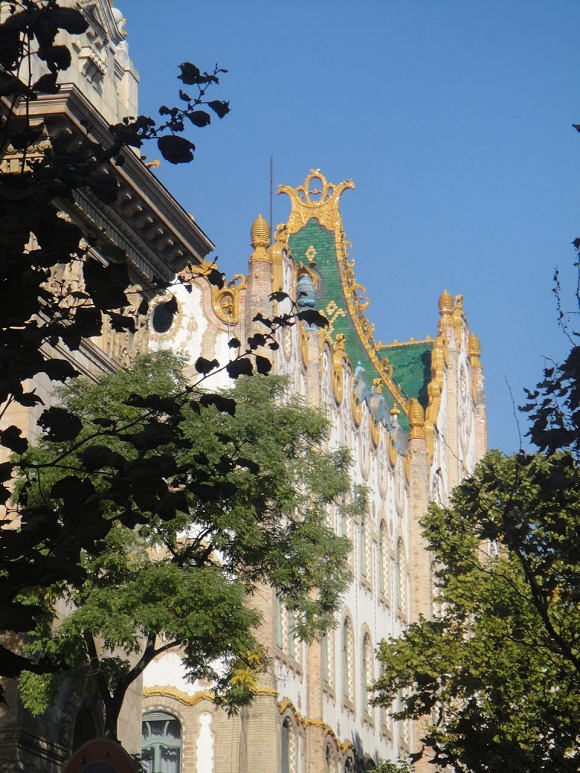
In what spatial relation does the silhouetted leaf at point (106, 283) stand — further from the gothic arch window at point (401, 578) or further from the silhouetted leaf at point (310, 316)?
the gothic arch window at point (401, 578)

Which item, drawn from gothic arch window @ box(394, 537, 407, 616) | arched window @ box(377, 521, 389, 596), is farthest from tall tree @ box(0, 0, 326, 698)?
gothic arch window @ box(394, 537, 407, 616)

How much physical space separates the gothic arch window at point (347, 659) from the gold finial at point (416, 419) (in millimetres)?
13649

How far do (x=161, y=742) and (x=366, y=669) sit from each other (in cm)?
1176

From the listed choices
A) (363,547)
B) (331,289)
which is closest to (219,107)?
(363,547)

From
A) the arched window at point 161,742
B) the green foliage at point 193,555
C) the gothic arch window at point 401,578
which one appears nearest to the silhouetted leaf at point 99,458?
the green foliage at point 193,555

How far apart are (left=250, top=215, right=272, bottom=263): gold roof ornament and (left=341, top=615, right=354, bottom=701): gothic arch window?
445 inches

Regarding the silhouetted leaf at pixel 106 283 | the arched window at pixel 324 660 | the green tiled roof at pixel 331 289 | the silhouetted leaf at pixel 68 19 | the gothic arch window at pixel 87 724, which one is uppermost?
the green tiled roof at pixel 331 289

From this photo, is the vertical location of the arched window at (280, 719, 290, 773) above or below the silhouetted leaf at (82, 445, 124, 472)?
above

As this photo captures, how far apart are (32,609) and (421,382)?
198 feet

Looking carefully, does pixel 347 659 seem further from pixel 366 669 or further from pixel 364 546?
pixel 364 546

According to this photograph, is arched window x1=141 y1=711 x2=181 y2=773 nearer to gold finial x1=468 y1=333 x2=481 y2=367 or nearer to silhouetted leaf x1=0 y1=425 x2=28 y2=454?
silhouetted leaf x1=0 y1=425 x2=28 y2=454

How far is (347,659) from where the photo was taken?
1969 inches

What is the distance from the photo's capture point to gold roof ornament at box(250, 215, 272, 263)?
46.4m

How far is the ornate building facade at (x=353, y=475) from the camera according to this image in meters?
41.4
